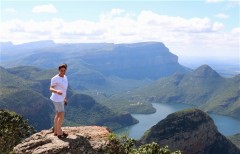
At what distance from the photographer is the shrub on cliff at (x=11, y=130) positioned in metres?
57.0

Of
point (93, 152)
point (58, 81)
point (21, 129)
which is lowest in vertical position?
point (21, 129)

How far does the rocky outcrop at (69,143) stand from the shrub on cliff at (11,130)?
28.5 m

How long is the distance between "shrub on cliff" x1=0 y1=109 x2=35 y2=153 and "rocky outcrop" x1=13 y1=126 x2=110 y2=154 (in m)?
28.5

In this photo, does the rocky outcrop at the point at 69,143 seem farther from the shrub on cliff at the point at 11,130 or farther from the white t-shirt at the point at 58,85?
the shrub on cliff at the point at 11,130

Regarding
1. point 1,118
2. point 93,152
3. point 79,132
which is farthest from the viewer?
point 1,118

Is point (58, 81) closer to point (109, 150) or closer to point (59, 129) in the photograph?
point (59, 129)

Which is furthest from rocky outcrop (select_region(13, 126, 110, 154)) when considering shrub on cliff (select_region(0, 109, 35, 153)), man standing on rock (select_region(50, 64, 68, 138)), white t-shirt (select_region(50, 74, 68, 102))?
shrub on cliff (select_region(0, 109, 35, 153))

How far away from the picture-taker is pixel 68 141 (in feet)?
85.9

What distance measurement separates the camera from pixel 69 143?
25828 mm

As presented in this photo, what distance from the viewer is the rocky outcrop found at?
25373mm

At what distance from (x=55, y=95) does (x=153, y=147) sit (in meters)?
32.8

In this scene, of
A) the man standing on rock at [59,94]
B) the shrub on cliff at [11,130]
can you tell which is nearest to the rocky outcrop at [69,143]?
the man standing on rock at [59,94]

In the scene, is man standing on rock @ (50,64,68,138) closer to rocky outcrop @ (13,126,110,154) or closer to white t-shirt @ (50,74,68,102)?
white t-shirt @ (50,74,68,102)

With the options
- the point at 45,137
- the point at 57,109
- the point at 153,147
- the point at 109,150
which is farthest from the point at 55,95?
the point at 153,147
